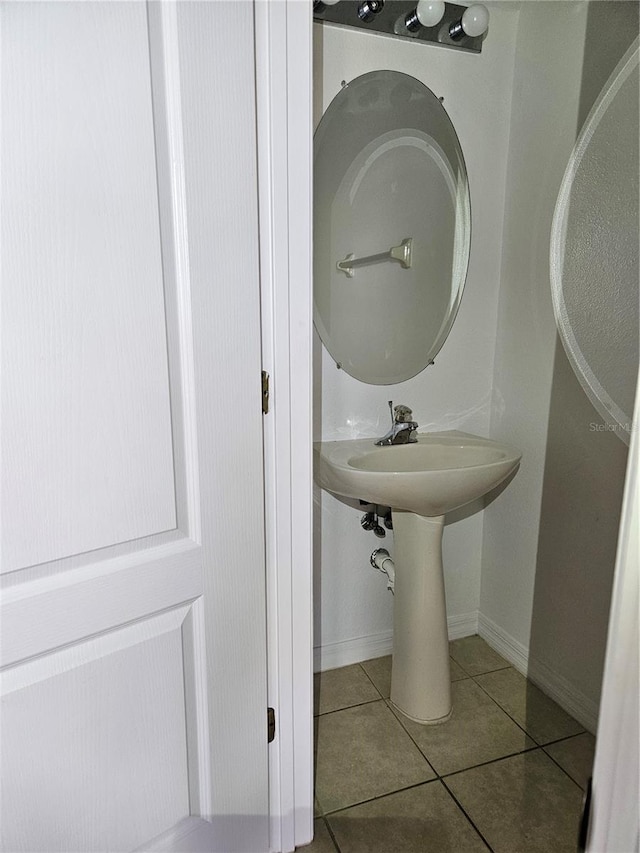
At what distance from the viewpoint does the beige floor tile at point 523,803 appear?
1300 millimetres

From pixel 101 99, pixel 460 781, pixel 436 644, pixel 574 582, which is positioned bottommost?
pixel 460 781

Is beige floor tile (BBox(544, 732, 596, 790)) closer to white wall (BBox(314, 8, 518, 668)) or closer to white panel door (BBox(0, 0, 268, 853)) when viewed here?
white wall (BBox(314, 8, 518, 668))

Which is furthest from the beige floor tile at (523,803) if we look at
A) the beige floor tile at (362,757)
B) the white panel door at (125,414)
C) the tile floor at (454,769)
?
the white panel door at (125,414)

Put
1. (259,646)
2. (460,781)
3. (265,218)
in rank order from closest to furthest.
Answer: (265,218) < (259,646) < (460,781)

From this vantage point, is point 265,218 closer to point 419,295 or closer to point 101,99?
point 101,99

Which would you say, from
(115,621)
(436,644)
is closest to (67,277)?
(115,621)

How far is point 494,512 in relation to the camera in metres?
1.97

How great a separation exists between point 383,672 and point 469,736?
14.2 inches

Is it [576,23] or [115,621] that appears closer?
[115,621]

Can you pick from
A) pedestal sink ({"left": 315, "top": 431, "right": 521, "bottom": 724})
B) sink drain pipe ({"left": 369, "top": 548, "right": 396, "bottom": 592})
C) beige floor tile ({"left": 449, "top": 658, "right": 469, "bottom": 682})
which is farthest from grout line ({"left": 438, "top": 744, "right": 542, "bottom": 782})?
sink drain pipe ({"left": 369, "top": 548, "right": 396, "bottom": 592})

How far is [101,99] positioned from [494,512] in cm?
167

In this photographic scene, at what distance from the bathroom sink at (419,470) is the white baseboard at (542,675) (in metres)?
0.68

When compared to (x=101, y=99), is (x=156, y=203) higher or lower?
lower

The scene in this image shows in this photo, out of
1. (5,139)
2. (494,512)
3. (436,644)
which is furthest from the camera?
(494,512)
